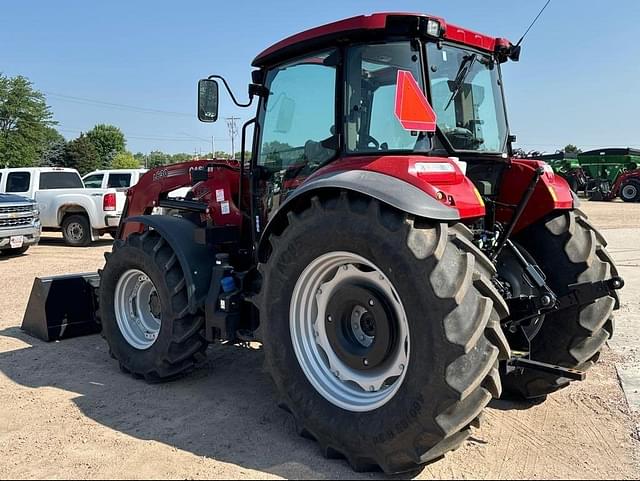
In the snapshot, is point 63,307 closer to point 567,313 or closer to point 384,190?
point 384,190

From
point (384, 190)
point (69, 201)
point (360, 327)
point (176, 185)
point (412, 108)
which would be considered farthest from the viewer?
point (69, 201)

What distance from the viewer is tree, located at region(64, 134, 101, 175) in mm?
66438

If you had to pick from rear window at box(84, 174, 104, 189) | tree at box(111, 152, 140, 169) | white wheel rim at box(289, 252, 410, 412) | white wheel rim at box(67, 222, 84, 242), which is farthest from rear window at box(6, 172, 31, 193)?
tree at box(111, 152, 140, 169)

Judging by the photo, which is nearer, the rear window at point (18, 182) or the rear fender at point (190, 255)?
the rear fender at point (190, 255)

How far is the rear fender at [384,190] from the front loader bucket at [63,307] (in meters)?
3.49

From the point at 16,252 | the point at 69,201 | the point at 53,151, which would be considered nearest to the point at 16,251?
the point at 16,252

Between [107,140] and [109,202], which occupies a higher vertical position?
[107,140]

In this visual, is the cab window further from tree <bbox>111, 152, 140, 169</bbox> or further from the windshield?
tree <bbox>111, 152, 140, 169</bbox>

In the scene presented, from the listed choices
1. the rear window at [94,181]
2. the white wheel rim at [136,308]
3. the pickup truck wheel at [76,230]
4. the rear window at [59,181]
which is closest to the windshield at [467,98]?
the white wheel rim at [136,308]

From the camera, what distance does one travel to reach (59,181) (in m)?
15.2

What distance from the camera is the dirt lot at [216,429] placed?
3.31m

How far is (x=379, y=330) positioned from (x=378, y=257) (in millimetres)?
481

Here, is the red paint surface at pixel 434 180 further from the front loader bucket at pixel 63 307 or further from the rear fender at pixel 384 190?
the front loader bucket at pixel 63 307

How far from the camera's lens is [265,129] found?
14.7 feet
